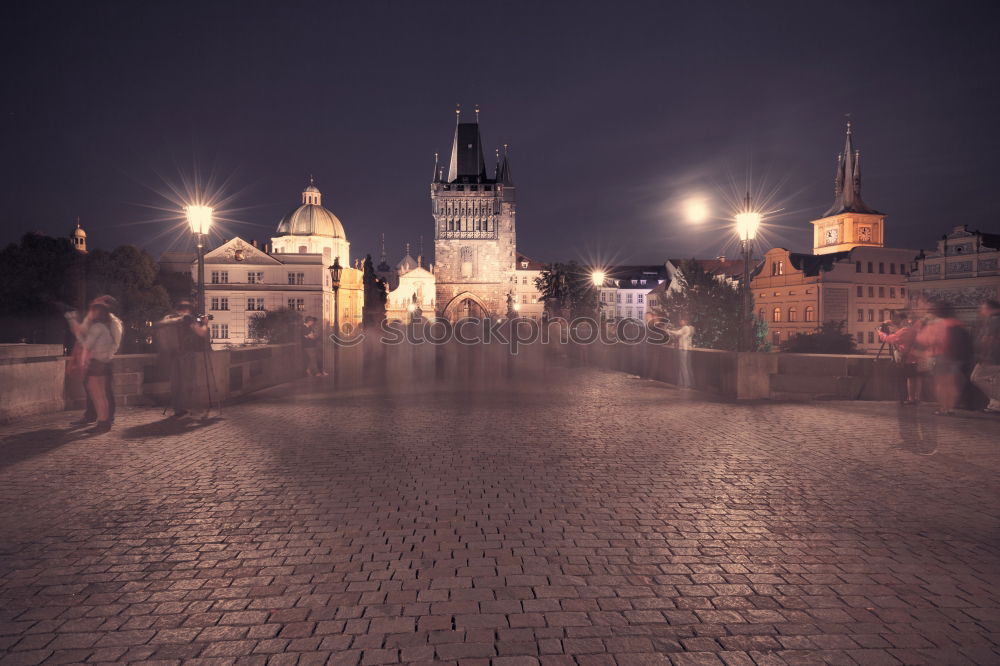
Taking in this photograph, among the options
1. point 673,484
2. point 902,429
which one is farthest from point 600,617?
point 902,429

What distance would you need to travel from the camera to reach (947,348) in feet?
27.5

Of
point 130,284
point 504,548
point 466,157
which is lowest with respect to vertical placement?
point 504,548

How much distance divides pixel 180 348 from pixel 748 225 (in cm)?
1266

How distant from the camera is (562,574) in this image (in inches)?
160

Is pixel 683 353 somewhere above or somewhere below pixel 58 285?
below

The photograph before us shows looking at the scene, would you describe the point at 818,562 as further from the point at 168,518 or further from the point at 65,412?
the point at 65,412

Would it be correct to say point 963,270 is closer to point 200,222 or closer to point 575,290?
point 575,290

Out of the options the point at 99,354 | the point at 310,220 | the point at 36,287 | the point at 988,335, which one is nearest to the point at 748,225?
the point at 988,335

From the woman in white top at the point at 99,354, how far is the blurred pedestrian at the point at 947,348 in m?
11.5

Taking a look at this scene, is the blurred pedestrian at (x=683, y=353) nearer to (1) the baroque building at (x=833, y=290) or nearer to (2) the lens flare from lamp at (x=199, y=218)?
(2) the lens flare from lamp at (x=199, y=218)

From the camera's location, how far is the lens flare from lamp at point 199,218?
1400cm

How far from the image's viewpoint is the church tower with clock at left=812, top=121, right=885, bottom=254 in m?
95.8

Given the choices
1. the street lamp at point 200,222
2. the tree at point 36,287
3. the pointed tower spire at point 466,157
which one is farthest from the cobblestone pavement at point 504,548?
the pointed tower spire at point 466,157

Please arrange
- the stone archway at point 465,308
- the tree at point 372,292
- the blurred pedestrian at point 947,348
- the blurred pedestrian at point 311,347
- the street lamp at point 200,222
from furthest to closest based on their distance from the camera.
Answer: the stone archway at point 465,308
the tree at point 372,292
the blurred pedestrian at point 311,347
the street lamp at point 200,222
the blurred pedestrian at point 947,348
